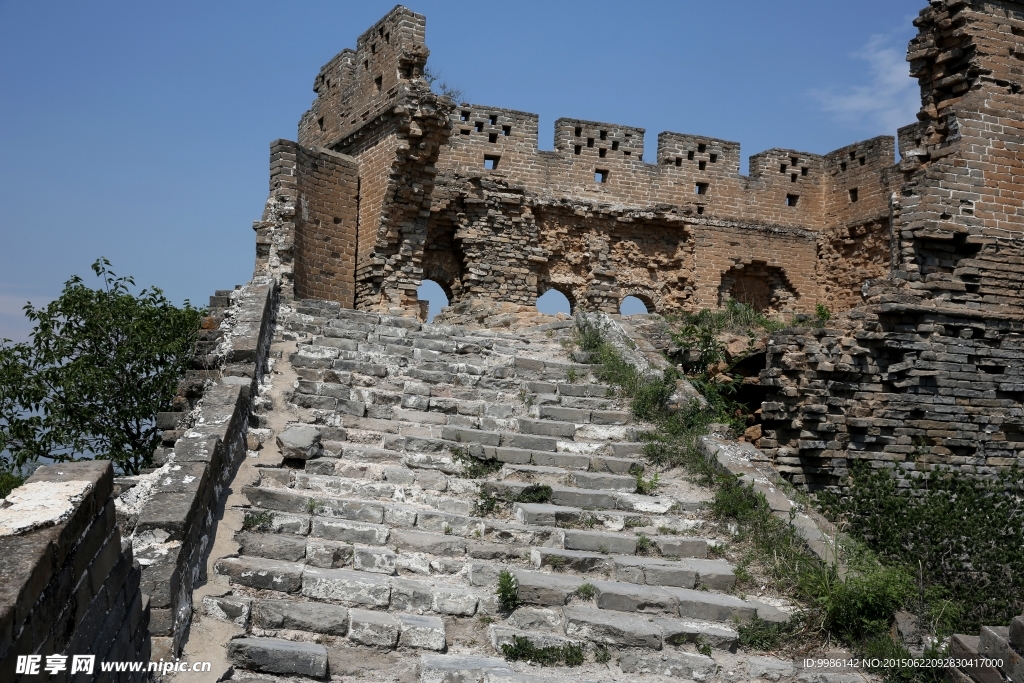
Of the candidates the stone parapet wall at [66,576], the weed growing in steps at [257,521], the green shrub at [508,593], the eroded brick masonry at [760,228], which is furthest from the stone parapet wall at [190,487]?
the eroded brick masonry at [760,228]

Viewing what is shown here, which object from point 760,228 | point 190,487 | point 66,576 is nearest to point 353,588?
point 190,487

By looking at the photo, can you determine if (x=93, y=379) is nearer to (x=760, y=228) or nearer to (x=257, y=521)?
(x=257, y=521)

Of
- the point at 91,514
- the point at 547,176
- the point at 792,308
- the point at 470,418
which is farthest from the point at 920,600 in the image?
the point at 792,308

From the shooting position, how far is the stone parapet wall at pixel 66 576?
109 inches

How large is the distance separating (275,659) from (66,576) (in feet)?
5.17

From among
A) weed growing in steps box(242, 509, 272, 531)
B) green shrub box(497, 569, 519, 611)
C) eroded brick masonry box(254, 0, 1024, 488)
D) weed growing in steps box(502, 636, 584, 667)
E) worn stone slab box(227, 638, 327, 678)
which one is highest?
eroded brick masonry box(254, 0, 1024, 488)

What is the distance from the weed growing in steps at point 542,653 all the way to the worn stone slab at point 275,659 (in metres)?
1.05

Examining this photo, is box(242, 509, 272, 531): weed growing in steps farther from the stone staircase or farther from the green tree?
the green tree

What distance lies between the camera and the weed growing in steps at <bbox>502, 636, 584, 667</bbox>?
5.05 m

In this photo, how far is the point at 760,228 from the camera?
2330 cm

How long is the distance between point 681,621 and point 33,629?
3859 mm

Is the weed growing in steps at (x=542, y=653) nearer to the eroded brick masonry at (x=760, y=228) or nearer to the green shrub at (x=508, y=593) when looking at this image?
the green shrub at (x=508, y=593)

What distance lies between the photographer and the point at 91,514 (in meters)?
3.45

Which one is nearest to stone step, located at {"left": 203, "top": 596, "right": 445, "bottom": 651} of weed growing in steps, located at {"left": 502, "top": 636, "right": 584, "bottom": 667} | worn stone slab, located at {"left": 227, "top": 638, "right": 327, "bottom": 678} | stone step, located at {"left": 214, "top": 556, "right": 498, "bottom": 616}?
stone step, located at {"left": 214, "top": 556, "right": 498, "bottom": 616}
